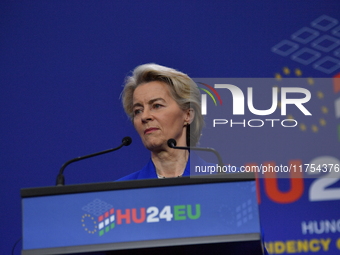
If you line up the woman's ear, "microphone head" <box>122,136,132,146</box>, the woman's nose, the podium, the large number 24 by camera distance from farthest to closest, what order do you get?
the large number 24 → the woman's ear → the woman's nose → "microphone head" <box>122,136,132,146</box> → the podium

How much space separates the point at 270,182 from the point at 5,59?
56.0 inches

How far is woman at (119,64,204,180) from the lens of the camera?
6.89ft

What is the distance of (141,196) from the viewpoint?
1268mm

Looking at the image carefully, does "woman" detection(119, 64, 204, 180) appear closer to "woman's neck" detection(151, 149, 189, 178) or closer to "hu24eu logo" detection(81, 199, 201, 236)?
"woman's neck" detection(151, 149, 189, 178)

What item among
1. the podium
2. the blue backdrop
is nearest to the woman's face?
the blue backdrop

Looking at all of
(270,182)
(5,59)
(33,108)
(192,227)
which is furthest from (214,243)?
(5,59)

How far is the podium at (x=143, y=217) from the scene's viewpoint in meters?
1.23

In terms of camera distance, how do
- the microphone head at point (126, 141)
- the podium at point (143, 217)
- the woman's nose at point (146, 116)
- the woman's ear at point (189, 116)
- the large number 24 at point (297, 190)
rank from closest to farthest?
1. the podium at point (143, 217)
2. the microphone head at point (126, 141)
3. the woman's nose at point (146, 116)
4. the woman's ear at point (189, 116)
5. the large number 24 at point (297, 190)

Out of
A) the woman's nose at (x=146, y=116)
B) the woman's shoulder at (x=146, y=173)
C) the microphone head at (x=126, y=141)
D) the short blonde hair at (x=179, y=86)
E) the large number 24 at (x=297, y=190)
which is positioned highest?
the short blonde hair at (x=179, y=86)

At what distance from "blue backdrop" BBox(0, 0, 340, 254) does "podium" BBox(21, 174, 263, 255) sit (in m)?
1.06

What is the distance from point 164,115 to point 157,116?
0.03 metres

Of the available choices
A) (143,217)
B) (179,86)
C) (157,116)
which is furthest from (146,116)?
(143,217)

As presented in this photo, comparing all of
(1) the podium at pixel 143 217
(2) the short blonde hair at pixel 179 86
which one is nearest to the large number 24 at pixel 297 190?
(2) the short blonde hair at pixel 179 86

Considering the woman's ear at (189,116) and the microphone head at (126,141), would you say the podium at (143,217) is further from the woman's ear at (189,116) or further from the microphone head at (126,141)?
the woman's ear at (189,116)
